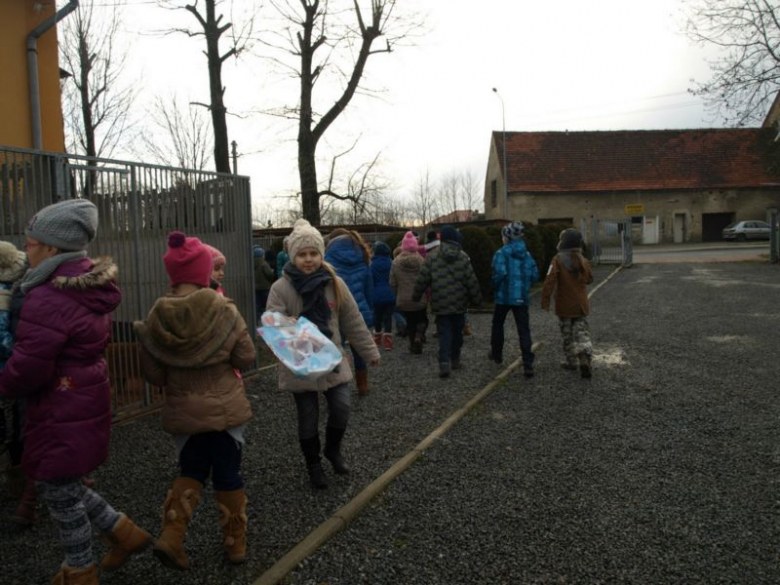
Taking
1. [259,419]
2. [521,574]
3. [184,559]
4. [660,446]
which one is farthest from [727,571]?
[259,419]

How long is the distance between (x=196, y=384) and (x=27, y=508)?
1.55 metres

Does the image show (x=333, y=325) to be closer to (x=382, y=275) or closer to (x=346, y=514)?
(x=346, y=514)

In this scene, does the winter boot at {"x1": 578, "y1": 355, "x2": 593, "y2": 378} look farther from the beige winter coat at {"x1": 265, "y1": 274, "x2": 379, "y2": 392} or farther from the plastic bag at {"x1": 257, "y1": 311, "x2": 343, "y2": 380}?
the plastic bag at {"x1": 257, "y1": 311, "x2": 343, "y2": 380}

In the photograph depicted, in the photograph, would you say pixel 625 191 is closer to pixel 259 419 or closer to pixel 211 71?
pixel 211 71

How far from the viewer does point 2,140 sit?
366 inches

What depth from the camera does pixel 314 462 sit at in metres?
4.19

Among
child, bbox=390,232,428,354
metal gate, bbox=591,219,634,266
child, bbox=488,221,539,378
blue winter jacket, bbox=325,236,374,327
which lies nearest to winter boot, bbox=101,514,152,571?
blue winter jacket, bbox=325,236,374,327

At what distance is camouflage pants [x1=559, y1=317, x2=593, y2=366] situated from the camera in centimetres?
725

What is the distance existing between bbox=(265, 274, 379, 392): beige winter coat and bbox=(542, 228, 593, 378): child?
11.6 feet

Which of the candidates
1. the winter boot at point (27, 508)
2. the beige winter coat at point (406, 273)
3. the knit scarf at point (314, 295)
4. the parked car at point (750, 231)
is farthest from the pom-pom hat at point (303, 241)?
the parked car at point (750, 231)

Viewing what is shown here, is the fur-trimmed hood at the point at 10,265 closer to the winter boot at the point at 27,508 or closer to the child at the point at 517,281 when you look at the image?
the winter boot at the point at 27,508

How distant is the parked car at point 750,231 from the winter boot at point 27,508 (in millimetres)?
45669

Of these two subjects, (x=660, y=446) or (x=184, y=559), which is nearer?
(x=184, y=559)

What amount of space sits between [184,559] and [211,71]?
16310 mm
